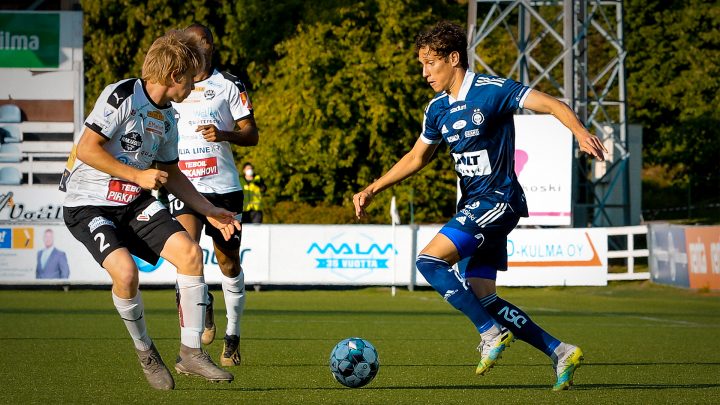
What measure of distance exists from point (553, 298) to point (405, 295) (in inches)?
96.8

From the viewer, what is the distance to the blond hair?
281 inches

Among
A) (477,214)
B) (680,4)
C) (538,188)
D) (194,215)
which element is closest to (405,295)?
(538,188)

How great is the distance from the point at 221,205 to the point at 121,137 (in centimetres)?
229

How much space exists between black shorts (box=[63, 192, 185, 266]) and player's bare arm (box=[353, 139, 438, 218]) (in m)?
1.25

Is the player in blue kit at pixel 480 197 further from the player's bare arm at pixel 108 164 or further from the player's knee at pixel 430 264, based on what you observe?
the player's bare arm at pixel 108 164

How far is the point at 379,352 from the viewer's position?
10.2 meters

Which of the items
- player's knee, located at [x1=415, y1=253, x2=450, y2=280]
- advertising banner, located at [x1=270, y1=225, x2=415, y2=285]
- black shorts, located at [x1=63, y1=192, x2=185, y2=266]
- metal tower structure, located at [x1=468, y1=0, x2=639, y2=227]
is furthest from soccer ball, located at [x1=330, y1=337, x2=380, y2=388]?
metal tower structure, located at [x1=468, y1=0, x2=639, y2=227]

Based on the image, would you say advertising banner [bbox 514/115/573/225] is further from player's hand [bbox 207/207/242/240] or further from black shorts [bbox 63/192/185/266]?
black shorts [bbox 63/192/185/266]

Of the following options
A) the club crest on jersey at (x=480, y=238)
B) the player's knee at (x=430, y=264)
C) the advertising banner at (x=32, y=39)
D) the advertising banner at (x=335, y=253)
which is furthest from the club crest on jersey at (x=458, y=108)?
the advertising banner at (x=32, y=39)

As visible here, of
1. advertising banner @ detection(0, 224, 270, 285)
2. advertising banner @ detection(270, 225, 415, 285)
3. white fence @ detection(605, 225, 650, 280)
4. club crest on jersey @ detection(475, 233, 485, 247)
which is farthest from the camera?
white fence @ detection(605, 225, 650, 280)

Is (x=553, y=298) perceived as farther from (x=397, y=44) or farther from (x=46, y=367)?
(x=397, y=44)

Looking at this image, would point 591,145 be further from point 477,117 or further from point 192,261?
point 192,261

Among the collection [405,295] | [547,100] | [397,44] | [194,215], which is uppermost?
[397,44]

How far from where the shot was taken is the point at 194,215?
30.3 ft
